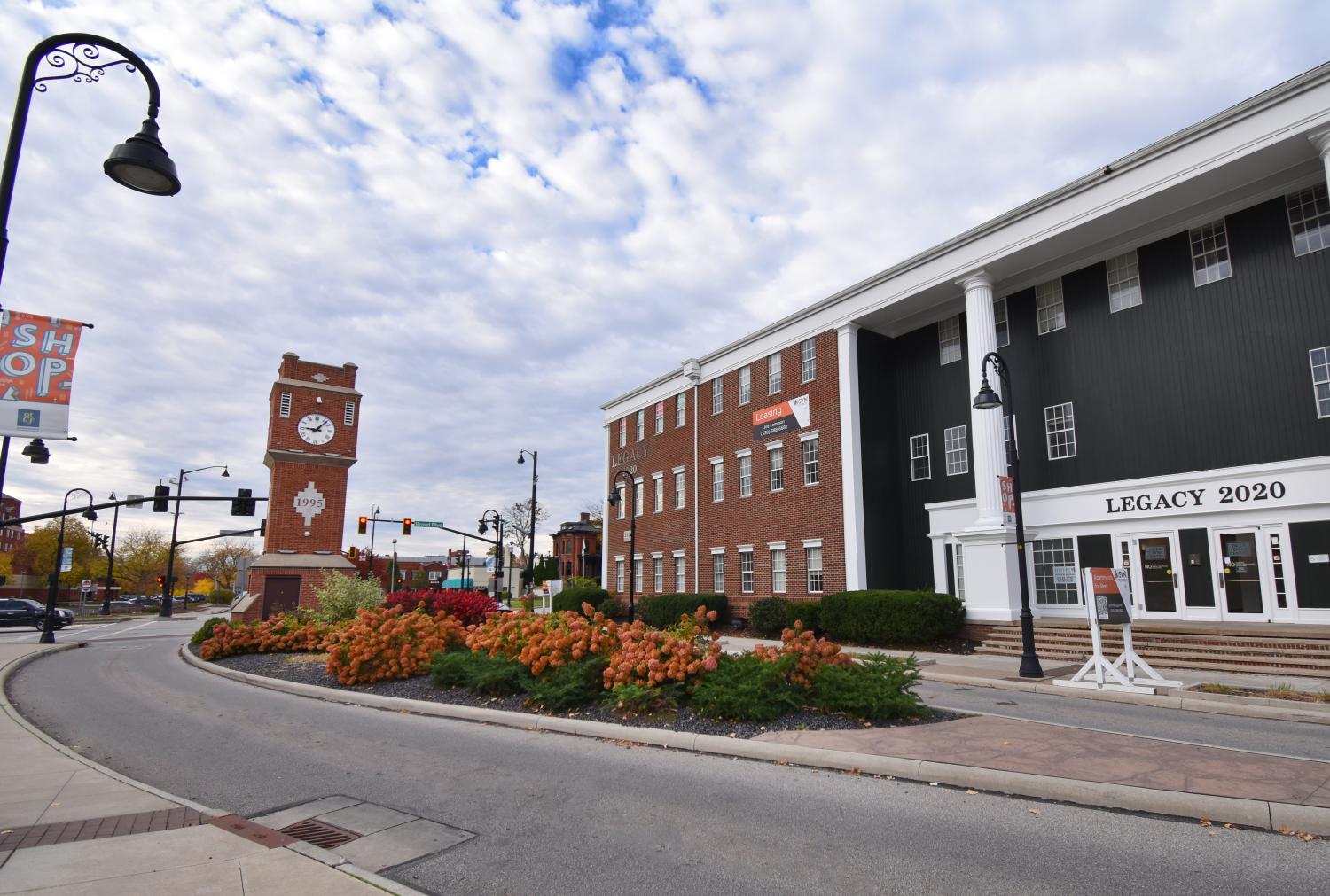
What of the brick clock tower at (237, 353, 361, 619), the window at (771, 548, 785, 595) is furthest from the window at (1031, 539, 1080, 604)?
the brick clock tower at (237, 353, 361, 619)

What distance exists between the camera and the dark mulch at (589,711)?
9.16 metres

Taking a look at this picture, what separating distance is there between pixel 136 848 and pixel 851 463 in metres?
23.3

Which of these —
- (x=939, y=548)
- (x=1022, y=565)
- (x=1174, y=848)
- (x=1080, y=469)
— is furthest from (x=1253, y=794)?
(x=939, y=548)

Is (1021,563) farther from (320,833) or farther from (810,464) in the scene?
(320,833)

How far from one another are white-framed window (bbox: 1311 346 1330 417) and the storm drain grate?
21434mm

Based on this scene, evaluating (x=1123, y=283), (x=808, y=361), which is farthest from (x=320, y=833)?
(x=808, y=361)

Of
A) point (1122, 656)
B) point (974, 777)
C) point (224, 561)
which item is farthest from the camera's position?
point (224, 561)

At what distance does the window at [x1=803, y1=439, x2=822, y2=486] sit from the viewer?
2781cm

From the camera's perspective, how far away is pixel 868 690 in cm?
955

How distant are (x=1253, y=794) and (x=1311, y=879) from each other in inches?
59.7

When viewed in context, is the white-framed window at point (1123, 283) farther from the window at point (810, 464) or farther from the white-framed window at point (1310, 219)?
the window at point (810, 464)

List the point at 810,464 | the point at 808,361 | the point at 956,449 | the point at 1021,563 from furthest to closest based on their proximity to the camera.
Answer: the point at 808,361
the point at 810,464
the point at 956,449
the point at 1021,563

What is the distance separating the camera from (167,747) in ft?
30.8

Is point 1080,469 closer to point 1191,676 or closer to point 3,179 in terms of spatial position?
point 1191,676
